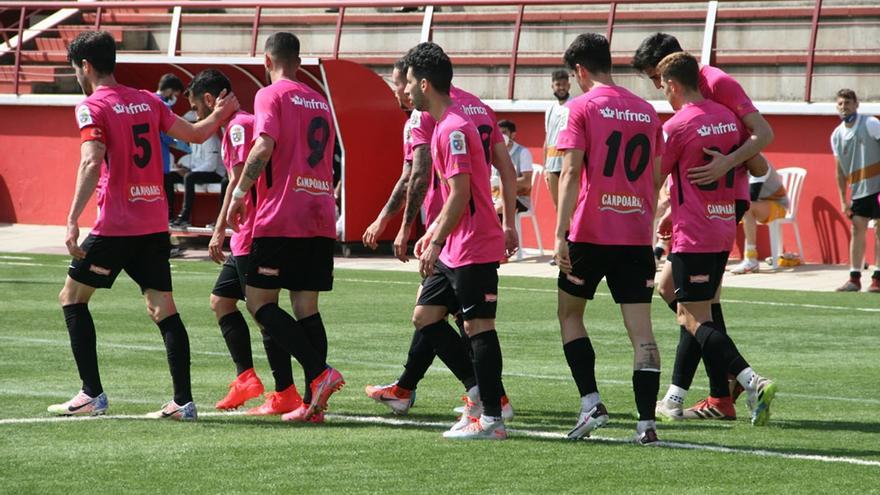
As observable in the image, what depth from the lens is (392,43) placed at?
2605 cm

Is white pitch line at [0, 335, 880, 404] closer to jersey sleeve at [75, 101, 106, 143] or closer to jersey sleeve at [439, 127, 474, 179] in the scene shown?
jersey sleeve at [439, 127, 474, 179]

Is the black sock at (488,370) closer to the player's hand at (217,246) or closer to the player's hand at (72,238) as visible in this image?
the player's hand at (217,246)

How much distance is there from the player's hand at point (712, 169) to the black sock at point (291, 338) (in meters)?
2.35

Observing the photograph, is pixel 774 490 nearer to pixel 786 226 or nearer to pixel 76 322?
pixel 76 322

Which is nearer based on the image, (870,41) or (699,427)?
(699,427)

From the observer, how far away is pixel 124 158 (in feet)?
29.2

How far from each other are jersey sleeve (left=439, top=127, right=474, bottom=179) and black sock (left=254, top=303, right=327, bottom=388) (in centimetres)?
144

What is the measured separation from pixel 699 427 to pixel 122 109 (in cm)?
375

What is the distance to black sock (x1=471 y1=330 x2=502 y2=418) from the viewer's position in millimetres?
8203

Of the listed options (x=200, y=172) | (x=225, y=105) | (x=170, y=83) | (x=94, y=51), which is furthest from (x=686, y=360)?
(x=200, y=172)

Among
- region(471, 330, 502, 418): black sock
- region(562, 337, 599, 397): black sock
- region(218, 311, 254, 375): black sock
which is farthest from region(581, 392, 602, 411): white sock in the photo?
region(218, 311, 254, 375): black sock

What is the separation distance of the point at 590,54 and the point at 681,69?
30.9 inches

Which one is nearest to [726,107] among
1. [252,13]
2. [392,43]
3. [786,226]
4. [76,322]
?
[76,322]

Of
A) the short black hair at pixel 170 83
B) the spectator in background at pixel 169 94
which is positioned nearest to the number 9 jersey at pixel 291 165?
the spectator in background at pixel 169 94
